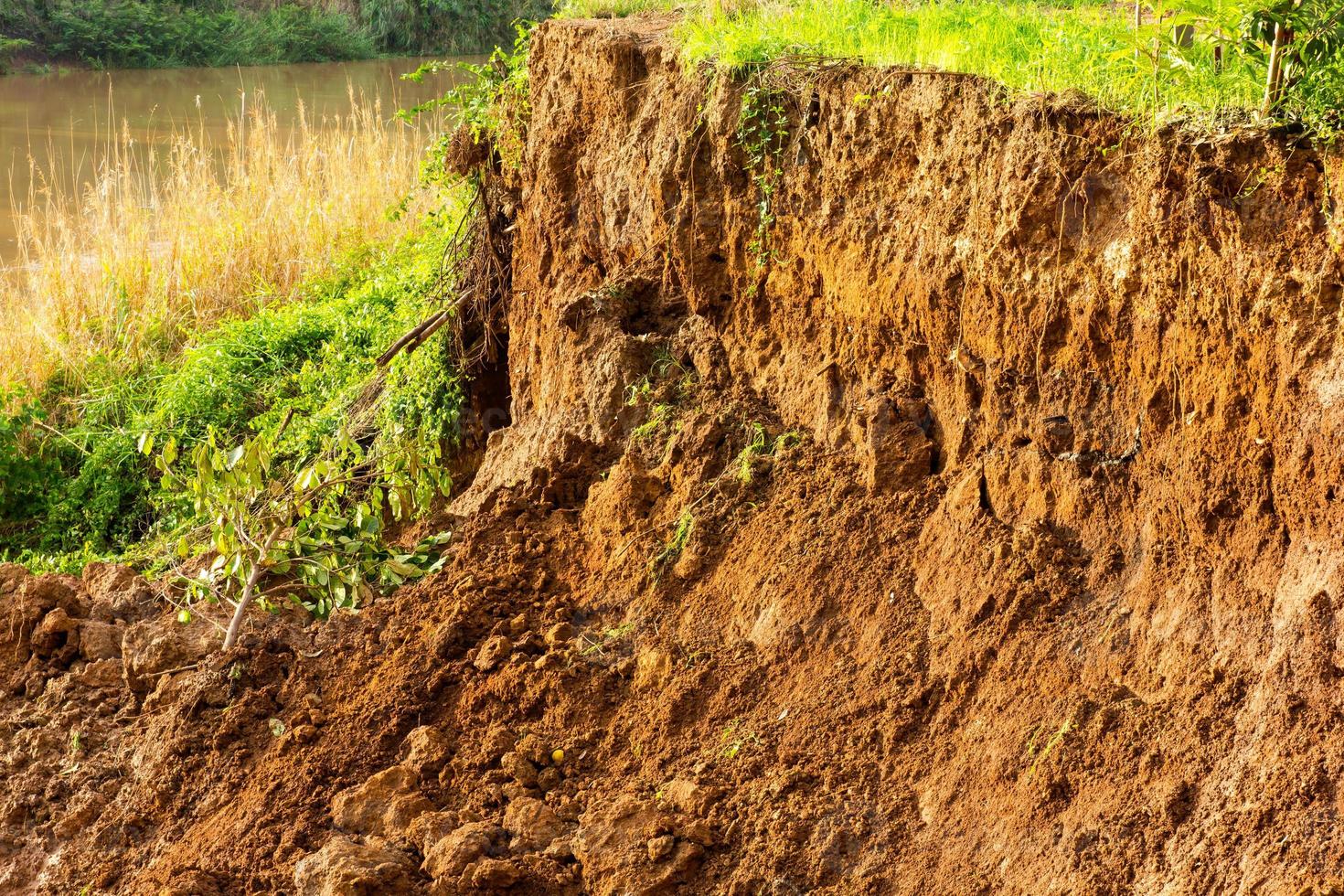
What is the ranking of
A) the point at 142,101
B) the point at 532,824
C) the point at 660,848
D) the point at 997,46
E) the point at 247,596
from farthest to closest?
1. the point at 142,101
2. the point at 247,596
3. the point at 997,46
4. the point at 532,824
5. the point at 660,848

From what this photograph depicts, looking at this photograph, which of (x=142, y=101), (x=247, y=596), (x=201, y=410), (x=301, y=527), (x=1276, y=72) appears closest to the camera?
(x=1276, y=72)

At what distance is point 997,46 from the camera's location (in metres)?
3.88

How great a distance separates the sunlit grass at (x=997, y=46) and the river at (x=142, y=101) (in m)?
12.1

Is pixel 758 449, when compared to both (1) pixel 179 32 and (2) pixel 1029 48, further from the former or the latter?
(1) pixel 179 32

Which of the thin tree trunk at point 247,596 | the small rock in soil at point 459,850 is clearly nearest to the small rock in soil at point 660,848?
the small rock in soil at point 459,850

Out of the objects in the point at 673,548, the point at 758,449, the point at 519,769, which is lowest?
the point at 519,769

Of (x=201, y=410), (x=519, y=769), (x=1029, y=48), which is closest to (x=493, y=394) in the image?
(x=201, y=410)

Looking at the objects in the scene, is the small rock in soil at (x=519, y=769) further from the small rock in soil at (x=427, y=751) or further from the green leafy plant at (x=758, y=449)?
the green leafy plant at (x=758, y=449)

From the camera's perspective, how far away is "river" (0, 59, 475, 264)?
17.4 metres

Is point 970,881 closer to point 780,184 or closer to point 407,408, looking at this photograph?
point 780,184

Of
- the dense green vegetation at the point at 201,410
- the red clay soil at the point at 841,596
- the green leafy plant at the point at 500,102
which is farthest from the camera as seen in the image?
the dense green vegetation at the point at 201,410

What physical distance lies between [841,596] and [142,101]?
72.9 feet

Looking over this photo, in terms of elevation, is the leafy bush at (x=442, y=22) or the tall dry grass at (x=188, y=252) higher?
the leafy bush at (x=442, y=22)

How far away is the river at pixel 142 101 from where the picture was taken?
17391 mm
